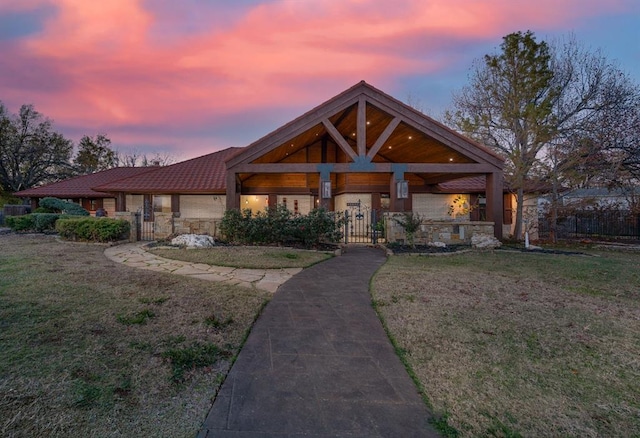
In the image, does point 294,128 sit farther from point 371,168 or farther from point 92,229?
point 92,229

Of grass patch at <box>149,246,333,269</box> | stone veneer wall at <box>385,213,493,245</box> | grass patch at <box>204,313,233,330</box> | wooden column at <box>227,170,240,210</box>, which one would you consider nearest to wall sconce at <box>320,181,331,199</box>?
stone veneer wall at <box>385,213,493,245</box>

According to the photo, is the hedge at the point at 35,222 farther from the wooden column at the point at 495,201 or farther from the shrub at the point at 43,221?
the wooden column at the point at 495,201

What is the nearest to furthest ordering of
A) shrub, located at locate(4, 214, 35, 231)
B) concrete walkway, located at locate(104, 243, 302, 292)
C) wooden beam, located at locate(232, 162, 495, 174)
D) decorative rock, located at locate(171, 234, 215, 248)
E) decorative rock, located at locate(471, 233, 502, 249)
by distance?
concrete walkway, located at locate(104, 243, 302, 292)
decorative rock, located at locate(171, 234, 215, 248)
decorative rock, located at locate(471, 233, 502, 249)
wooden beam, located at locate(232, 162, 495, 174)
shrub, located at locate(4, 214, 35, 231)

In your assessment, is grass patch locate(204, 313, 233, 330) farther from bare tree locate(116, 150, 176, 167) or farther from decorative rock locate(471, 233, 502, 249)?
bare tree locate(116, 150, 176, 167)

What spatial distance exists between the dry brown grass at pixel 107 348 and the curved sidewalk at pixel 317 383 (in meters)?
0.22

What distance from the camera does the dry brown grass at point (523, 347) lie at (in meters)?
2.04

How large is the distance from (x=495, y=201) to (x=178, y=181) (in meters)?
15.2

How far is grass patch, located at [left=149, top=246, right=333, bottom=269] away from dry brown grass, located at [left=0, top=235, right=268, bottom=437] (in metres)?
1.85

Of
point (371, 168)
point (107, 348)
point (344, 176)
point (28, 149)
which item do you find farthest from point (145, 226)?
point (28, 149)

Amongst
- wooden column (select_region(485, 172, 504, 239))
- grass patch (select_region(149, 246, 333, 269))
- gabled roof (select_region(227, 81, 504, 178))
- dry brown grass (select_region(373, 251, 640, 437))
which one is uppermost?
gabled roof (select_region(227, 81, 504, 178))

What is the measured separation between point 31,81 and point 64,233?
8.38 meters

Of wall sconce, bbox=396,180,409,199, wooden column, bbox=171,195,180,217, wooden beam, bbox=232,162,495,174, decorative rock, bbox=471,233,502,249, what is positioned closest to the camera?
decorative rock, bbox=471,233,502,249

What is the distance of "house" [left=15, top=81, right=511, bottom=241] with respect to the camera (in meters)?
11.2

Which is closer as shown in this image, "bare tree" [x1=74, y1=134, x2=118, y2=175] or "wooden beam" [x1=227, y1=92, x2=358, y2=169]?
"wooden beam" [x1=227, y1=92, x2=358, y2=169]
